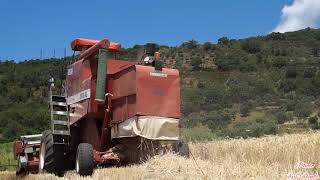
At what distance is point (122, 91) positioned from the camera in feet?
41.3

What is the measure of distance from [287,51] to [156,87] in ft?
142

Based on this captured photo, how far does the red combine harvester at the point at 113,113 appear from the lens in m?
12.1

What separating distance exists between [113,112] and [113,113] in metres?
0.02

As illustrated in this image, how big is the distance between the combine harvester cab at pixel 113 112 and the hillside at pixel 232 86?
87.2 inches

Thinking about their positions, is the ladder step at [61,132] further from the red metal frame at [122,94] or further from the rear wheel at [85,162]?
the rear wheel at [85,162]

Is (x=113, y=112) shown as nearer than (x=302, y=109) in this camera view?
Yes

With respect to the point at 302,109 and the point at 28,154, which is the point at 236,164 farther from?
the point at 302,109

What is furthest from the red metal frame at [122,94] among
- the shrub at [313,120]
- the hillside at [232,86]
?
the shrub at [313,120]

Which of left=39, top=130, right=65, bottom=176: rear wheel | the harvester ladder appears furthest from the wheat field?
the harvester ladder

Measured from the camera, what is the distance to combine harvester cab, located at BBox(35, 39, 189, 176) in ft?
39.8

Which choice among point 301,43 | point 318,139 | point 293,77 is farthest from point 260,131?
point 301,43

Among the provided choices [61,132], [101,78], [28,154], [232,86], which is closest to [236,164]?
[101,78]

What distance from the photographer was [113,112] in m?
12.9

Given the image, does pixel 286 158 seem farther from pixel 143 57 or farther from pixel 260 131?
pixel 260 131
